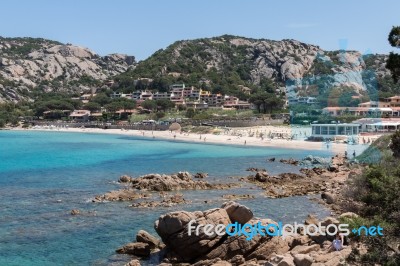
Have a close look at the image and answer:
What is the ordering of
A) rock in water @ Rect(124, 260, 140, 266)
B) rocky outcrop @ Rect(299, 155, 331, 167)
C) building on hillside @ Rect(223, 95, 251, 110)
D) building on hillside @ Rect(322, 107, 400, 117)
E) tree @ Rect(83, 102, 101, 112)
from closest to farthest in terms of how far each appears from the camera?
rock in water @ Rect(124, 260, 140, 266), rocky outcrop @ Rect(299, 155, 331, 167), building on hillside @ Rect(322, 107, 400, 117), building on hillside @ Rect(223, 95, 251, 110), tree @ Rect(83, 102, 101, 112)

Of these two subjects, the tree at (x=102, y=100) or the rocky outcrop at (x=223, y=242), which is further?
the tree at (x=102, y=100)

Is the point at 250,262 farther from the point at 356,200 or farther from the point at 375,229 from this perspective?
the point at 356,200

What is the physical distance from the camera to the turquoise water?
19.2m

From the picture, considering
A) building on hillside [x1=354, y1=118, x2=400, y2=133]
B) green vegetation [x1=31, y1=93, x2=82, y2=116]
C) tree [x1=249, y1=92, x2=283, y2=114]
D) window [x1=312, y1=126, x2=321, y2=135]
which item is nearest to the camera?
window [x1=312, y1=126, x2=321, y2=135]

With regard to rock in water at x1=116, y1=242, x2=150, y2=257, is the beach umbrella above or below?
above

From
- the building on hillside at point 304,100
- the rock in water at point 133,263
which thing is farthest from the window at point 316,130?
the rock in water at point 133,263

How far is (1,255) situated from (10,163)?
3669 cm

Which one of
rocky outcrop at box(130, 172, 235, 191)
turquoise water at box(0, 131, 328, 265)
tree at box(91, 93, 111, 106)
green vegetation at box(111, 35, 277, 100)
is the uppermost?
green vegetation at box(111, 35, 277, 100)

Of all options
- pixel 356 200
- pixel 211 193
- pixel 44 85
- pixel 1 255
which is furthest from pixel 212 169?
pixel 44 85

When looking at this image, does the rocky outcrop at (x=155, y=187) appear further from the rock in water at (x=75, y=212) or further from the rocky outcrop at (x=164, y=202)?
the rock in water at (x=75, y=212)

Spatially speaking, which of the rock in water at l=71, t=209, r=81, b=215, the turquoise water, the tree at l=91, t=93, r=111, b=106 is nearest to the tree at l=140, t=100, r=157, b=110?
the tree at l=91, t=93, r=111, b=106

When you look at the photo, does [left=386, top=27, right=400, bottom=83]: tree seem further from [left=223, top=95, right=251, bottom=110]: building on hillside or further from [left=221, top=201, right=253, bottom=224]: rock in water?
[left=223, top=95, right=251, bottom=110]: building on hillside

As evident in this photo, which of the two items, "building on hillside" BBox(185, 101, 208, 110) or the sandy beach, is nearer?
the sandy beach

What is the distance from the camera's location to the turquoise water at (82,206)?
19.2m
